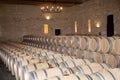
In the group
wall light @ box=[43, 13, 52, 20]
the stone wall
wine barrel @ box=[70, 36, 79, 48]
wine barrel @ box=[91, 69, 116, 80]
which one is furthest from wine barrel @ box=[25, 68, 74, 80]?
wall light @ box=[43, 13, 52, 20]

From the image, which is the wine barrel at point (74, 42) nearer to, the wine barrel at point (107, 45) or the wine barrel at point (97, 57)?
the wine barrel at point (97, 57)

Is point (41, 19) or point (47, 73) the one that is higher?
point (41, 19)

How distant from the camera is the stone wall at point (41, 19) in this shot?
1344 cm

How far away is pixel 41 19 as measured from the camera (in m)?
16.7

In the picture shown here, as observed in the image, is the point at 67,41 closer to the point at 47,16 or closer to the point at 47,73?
the point at 47,73

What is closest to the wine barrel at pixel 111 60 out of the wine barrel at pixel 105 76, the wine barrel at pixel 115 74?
the wine barrel at pixel 115 74

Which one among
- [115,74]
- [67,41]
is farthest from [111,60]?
[67,41]

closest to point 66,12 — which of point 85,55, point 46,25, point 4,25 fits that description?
point 46,25

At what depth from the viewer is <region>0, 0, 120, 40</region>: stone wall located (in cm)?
1344

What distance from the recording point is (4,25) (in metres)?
15.4

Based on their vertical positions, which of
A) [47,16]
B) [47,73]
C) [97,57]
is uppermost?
[47,16]

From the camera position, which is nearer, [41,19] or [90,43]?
[90,43]

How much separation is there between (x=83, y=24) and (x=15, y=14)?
5957mm

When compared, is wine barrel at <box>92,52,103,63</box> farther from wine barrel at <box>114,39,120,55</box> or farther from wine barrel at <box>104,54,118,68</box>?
wine barrel at <box>114,39,120,55</box>
